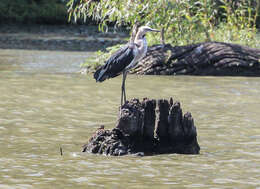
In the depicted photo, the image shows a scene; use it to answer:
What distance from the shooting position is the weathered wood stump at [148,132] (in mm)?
7207

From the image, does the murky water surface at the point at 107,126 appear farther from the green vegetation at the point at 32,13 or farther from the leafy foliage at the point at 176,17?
the green vegetation at the point at 32,13

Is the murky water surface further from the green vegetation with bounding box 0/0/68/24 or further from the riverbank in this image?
the green vegetation with bounding box 0/0/68/24

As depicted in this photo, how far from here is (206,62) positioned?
16.1 meters

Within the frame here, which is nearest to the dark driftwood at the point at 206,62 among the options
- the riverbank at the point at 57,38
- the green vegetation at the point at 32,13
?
the riverbank at the point at 57,38

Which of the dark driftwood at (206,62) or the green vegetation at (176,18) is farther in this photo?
Result: the green vegetation at (176,18)

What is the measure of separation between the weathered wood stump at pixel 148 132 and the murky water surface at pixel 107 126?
15cm

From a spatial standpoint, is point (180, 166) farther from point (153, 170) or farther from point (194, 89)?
point (194, 89)

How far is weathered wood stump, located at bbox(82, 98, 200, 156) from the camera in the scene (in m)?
7.21

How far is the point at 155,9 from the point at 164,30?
1431mm

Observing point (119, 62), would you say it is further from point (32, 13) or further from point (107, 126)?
point (32, 13)

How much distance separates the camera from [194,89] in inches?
526

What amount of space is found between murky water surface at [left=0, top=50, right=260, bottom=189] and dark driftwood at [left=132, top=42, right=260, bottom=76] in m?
0.59

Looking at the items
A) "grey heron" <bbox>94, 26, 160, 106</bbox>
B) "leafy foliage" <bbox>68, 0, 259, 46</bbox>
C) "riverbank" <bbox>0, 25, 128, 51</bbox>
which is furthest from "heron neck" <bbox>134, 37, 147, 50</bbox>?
"riverbank" <bbox>0, 25, 128, 51</bbox>

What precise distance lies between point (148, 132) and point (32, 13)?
27.7 metres
